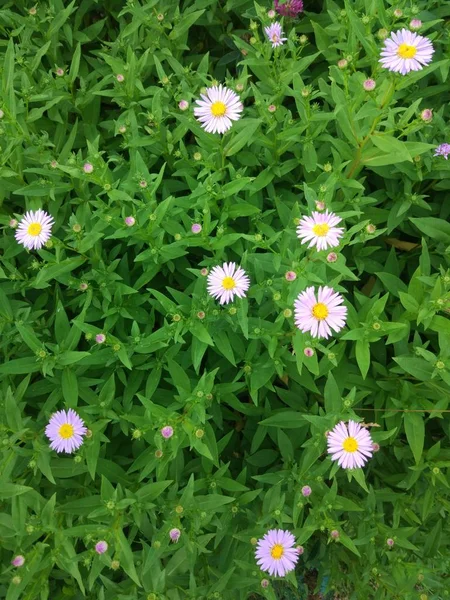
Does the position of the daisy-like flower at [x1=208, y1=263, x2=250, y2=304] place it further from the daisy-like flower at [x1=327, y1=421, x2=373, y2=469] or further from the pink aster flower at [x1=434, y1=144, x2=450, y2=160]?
the pink aster flower at [x1=434, y1=144, x2=450, y2=160]

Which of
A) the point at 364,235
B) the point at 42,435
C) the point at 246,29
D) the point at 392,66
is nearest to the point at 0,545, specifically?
the point at 42,435

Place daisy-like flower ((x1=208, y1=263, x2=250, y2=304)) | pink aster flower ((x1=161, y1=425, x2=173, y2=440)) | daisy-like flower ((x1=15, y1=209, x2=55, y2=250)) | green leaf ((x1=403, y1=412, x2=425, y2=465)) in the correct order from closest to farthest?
pink aster flower ((x1=161, y1=425, x2=173, y2=440)) → daisy-like flower ((x1=208, y1=263, x2=250, y2=304)) → daisy-like flower ((x1=15, y1=209, x2=55, y2=250)) → green leaf ((x1=403, y1=412, x2=425, y2=465))

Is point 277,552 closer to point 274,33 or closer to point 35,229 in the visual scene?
point 35,229

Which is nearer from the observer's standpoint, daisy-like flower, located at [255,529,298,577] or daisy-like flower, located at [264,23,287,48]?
daisy-like flower, located at [255,529,298,577]

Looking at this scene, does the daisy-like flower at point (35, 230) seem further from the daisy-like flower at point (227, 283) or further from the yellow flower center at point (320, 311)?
the yellow flower center at point (320, 311)

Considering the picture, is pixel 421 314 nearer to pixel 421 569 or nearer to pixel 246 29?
pixel 421 569

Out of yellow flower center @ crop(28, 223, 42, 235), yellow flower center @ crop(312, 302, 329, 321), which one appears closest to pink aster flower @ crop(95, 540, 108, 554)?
yellow flower center @ crop(312, 302, 329, 321)

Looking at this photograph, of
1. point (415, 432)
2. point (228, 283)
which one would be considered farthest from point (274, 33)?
point (415, 432)
